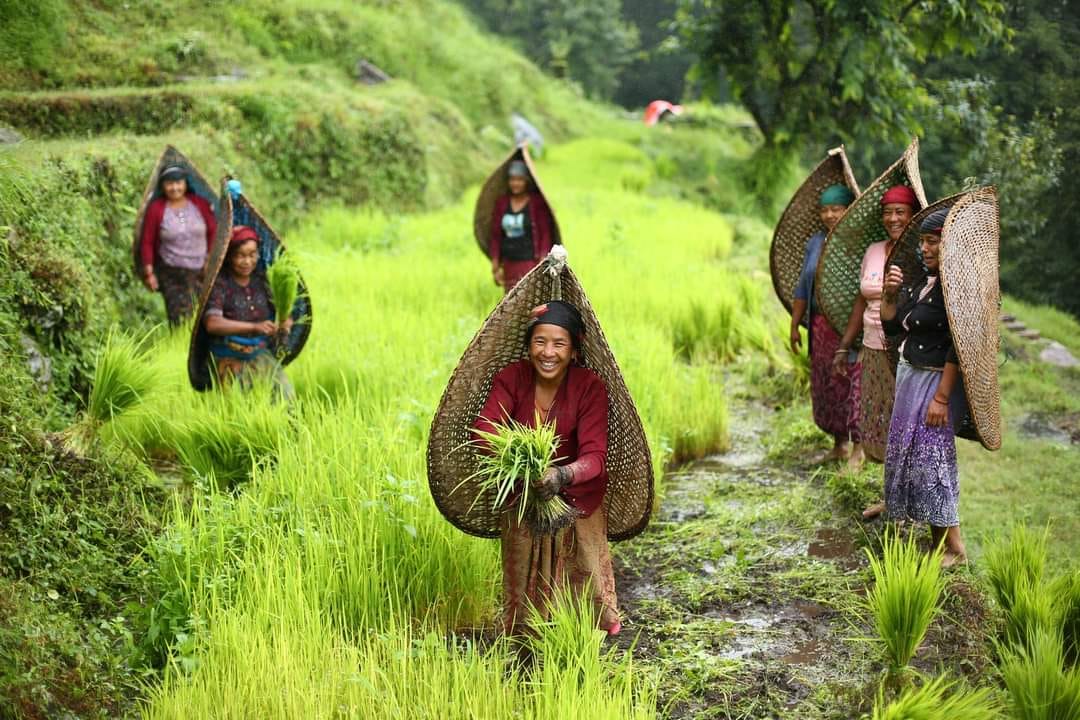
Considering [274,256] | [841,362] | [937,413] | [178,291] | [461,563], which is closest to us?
[461,563]

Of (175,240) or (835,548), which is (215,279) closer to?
(175,240)

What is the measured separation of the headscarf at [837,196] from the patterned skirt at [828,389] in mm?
584

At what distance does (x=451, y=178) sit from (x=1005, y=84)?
977 cm

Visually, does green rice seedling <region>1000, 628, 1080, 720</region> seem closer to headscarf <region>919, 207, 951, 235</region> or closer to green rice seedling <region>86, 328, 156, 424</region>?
headscarf <region>919, 207, 951, 235</region>

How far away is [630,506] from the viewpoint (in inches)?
140

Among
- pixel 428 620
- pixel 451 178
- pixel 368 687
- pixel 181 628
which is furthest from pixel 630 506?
pixel 451 178

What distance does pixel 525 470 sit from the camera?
2.97 metres

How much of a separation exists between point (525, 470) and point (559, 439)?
0.27 meters

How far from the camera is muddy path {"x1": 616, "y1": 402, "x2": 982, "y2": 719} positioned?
329 cm

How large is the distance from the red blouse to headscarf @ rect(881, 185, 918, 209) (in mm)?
1817

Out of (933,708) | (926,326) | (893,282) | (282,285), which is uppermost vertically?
(893,282)

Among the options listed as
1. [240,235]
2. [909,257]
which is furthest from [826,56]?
[240,235]

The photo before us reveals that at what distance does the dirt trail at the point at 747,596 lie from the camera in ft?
10.8

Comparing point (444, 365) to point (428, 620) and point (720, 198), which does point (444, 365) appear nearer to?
point (428, 620)
